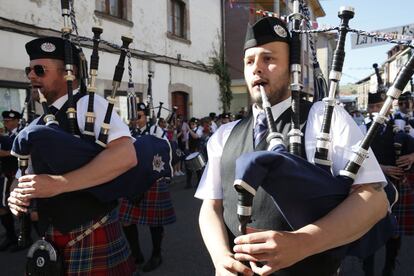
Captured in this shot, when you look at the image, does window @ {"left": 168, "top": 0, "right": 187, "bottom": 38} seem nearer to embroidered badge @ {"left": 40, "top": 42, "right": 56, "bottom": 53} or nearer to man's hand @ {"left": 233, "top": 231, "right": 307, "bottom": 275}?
embroidered badge @ {"left": 40, "top": 42, "right": 56, "bottom": 53}

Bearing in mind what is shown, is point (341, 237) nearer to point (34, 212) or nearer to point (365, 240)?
point (365, 240)

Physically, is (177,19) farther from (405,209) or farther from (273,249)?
(273,249)

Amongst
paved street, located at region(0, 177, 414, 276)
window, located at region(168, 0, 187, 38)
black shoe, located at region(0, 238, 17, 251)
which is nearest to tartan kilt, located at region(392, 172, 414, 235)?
paved street, located at region(0, 177, 414, 276)

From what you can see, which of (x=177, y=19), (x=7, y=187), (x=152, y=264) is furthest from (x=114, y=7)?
(x=152, y=264)

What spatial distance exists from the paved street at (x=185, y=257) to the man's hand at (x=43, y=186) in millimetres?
2171

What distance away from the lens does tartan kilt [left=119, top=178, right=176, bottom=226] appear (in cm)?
377

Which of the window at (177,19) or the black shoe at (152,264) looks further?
the window at (177,19)

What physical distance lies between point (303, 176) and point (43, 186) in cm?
107

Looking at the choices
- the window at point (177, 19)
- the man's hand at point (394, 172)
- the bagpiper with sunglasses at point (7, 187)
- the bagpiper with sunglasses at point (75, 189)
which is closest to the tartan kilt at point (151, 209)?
the bagpiper with sunglasses at point (7, 187)

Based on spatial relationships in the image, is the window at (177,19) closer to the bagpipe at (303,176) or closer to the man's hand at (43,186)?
the man's hand at (43,186)

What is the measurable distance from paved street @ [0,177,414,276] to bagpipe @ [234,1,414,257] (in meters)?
2.61

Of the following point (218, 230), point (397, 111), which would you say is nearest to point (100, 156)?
point (218, 230)

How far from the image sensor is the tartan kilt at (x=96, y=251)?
1.85 m

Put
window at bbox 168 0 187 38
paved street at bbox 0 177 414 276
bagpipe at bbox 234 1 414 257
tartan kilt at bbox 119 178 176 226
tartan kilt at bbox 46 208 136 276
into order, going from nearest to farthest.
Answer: bagpipe at bbox 234 1 414 257 < tartan kilt at bbox 46 208 136 276 < paved street at bbox 0 177 414 276 < tartan kilt at bbox 119 178 176 226 < window at bbox 168 0 187 38
